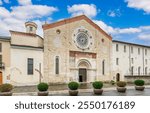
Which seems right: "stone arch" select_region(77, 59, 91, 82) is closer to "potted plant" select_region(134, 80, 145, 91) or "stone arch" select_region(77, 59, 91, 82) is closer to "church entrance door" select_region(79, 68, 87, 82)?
"church entrance door" select_region(79, 68, 87, 82)

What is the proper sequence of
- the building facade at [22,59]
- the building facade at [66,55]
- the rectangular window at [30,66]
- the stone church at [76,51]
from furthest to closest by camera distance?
1. the stone church at [76,51]
2. the rectangular window at [30,66]
3. the building facade at [66,55]
4. the building facade at [22,59]

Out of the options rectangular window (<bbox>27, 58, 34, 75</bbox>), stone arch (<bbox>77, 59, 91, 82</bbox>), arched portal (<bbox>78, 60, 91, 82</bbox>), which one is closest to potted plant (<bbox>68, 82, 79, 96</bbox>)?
rectangular window (<bbox>27, 58, 34, 75</bbox>)

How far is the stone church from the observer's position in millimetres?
35612

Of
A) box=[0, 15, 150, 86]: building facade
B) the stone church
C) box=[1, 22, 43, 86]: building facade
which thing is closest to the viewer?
box=[1, 22, 43, 86]: building facade

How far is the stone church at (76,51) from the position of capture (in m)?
35.6

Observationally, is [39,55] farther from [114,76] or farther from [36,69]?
[114,76]

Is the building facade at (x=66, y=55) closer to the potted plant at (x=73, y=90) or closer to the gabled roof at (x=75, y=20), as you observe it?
the gabled roof at (x=75, y=20)

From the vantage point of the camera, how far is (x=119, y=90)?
23.4 metres

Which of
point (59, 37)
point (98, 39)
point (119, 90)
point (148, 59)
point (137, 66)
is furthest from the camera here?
point (148, 59)

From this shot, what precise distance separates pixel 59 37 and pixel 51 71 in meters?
6.36

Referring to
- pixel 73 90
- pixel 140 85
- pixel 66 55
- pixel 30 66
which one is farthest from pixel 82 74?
pixel 73 90

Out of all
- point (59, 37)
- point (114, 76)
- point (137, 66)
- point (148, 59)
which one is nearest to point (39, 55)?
point (59, 37)

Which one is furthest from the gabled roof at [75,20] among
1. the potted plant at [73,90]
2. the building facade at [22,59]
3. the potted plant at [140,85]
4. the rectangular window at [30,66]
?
the potted plant at [140,85]

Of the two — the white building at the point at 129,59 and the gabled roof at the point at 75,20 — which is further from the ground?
the gabled roof at the point at 75,20
